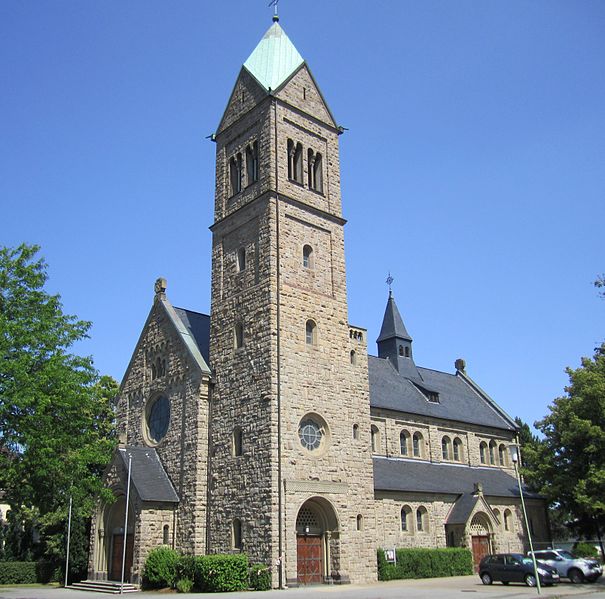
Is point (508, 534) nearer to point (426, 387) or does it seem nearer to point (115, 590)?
point (426, 387)

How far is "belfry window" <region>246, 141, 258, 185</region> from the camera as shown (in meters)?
36.2

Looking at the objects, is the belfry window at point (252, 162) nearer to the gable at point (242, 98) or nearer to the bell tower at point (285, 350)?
the bell tower at point (285, 350)

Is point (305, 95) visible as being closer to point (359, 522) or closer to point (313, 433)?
point (313, 433)

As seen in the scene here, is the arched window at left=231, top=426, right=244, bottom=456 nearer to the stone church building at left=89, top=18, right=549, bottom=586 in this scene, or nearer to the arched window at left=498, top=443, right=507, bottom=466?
the stone church building at left=89, top=18, right=549, bottom=586

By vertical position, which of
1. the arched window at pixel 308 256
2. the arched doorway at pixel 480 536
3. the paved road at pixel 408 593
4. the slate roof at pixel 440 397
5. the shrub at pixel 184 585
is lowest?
the paved road at pixel 408 593

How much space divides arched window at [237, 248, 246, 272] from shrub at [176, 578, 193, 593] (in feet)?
49.3

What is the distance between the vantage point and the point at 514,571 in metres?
30.1

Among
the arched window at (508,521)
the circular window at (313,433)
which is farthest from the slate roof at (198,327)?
the arched window at (508,521)

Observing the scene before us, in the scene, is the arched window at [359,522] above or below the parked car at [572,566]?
above

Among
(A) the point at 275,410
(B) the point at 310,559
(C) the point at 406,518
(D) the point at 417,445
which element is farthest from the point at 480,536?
(A) the point at 275,410

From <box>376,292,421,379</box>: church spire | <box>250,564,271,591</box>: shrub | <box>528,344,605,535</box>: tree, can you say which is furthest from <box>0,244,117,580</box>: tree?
<box>376,292,421,379</box>: church spire

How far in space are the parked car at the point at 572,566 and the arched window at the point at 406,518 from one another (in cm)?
718

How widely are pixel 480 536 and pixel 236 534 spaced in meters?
16.9

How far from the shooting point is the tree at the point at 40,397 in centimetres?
2352
